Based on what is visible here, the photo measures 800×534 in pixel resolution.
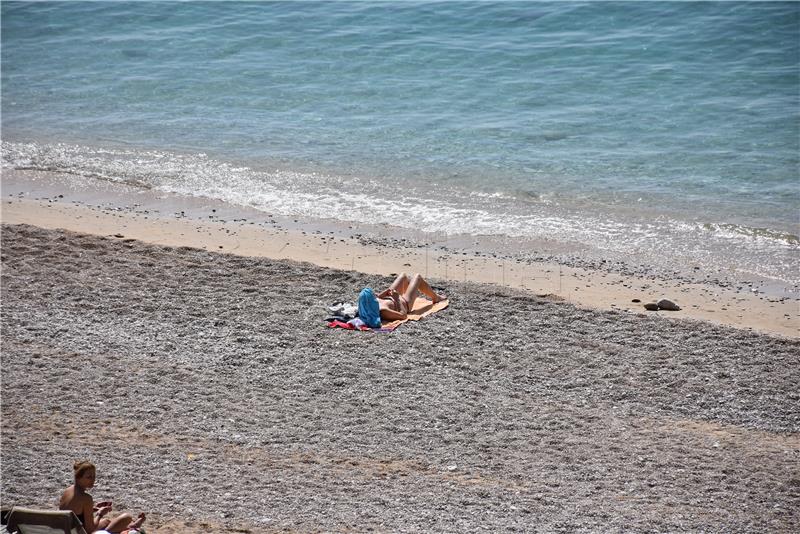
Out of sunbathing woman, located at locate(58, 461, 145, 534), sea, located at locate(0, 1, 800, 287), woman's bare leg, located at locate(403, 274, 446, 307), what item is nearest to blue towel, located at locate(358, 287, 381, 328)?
woman's bare leg, located at locate(403, 274, 446, 307)

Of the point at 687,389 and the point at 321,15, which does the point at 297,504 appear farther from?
the point at 321,15

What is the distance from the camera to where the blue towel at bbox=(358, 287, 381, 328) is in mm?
10688

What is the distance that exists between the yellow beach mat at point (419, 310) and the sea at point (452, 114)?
3118 mm

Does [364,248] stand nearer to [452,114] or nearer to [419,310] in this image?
[419,310]

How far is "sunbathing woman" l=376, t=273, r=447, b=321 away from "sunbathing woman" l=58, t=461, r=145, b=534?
4545 millimetres

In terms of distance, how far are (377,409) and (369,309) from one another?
2.08 metres

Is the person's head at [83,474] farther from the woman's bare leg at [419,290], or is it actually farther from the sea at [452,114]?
the sea at [452,114]

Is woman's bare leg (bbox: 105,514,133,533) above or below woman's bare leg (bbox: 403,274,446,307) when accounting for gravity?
above

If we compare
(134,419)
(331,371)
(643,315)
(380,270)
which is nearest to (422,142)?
(380,270)

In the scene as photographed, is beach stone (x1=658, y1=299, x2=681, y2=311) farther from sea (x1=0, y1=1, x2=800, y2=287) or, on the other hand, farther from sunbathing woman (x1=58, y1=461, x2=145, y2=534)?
sunbathing woman (x1=58, y1=461, x2=145, y2=534)

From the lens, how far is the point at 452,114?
66.3 feet

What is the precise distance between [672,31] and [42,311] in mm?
18397

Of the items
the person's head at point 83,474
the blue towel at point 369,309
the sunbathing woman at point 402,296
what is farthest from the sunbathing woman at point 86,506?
the sunbathing woman at point 402,296

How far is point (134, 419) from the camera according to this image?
856cm
